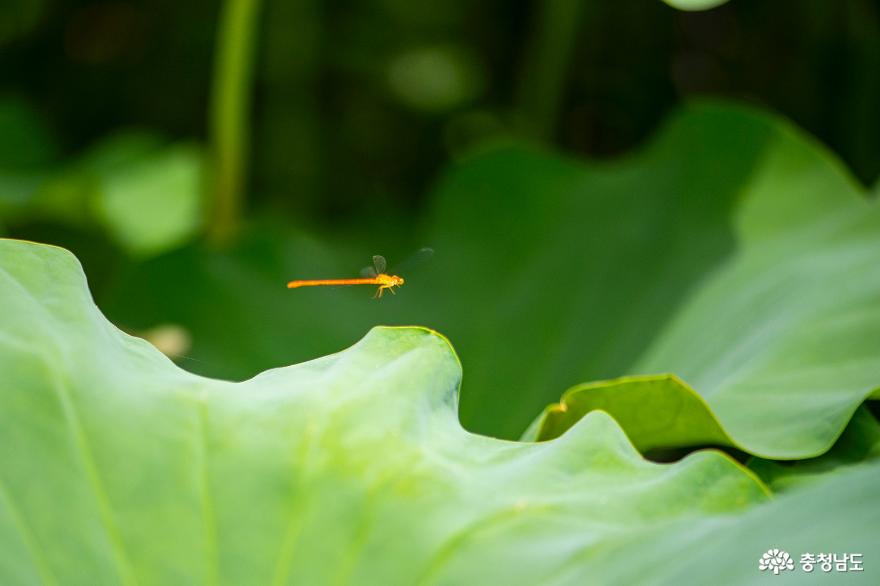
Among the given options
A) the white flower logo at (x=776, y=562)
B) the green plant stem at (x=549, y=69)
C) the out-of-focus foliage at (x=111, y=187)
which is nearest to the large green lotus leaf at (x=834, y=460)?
the white flower logo at (x=776, y=562)

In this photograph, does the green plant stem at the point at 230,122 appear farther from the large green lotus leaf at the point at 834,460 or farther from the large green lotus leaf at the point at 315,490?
the large green lotus leaf at the point at 834,460

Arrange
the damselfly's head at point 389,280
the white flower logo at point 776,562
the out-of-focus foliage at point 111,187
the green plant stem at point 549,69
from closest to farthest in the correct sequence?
the white flower logo at point 776,562, the damselfly's head at point 389,280, the out-of-focus foliage at point 111,187, the green plant stem at point 549,69

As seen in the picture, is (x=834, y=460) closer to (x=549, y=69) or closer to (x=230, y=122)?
(x=230, y=122)

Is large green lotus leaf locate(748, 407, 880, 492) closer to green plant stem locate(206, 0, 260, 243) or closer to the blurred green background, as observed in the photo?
the blurred green background

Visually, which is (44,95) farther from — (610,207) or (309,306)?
(610,207)

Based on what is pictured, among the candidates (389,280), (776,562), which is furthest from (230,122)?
(776,562)

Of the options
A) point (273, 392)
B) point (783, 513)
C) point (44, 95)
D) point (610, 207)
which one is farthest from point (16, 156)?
point (783, 513)
